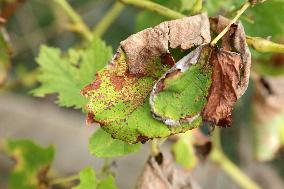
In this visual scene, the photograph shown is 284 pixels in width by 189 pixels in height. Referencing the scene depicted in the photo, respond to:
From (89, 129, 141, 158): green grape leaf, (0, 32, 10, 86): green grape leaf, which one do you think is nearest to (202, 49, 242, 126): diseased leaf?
(89, 129, 141, 158): green grape leaf

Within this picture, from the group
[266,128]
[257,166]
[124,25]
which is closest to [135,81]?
[266,128]

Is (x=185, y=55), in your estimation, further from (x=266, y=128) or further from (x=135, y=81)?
(x=266, y=128)

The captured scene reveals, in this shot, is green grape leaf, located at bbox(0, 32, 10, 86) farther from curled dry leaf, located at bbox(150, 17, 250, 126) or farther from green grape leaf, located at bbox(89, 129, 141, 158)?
curled dry leaf, located at bbox(150, 17, 250, 126)

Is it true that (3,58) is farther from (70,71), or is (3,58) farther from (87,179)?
(87,179)

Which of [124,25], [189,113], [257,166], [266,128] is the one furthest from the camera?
[124,25]

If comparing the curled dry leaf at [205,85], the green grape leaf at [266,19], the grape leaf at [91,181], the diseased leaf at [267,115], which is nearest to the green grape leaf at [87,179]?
the grape leaf at [91,181]

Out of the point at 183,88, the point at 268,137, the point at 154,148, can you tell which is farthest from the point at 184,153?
the point at 183,88

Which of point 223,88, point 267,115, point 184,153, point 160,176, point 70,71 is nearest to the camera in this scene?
point 223,88
